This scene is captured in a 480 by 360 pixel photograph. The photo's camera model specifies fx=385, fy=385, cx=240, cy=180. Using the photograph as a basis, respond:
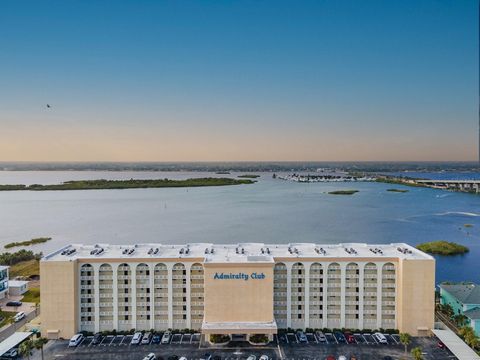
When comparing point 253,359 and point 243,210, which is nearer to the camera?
point 253,359

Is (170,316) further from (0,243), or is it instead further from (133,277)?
(0,243)

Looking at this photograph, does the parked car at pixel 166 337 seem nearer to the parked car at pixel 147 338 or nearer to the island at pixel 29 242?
the parked car at pixel 147 338

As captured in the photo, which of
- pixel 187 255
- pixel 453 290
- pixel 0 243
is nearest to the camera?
pixel 187 255

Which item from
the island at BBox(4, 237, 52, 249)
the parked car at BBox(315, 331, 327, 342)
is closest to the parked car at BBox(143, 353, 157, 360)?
the parked car at BBox(315, 331, 327, 342)

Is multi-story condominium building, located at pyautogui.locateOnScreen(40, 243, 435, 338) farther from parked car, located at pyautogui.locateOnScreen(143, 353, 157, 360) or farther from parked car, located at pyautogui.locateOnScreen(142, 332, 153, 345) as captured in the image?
parked car, located at pyautogui.locateOnScreen(143, 353, 157, 360)

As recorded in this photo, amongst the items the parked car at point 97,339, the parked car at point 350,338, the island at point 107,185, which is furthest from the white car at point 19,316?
the island at point 107,185

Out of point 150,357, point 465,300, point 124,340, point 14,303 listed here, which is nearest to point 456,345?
point 465,300

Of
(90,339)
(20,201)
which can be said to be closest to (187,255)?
(90,339)
